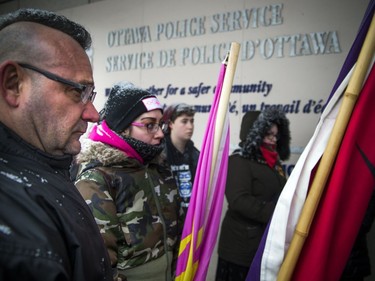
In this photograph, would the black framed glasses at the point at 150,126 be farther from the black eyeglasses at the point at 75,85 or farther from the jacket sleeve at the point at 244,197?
the jacket sleeve at the point at 244,197

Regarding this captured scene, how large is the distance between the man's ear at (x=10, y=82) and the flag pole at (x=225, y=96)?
3.01 feet

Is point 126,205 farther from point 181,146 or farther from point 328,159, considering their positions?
point 181,146

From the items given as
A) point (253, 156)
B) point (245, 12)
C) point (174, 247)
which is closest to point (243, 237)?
point (253, 156)

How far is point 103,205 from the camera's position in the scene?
1383 mm

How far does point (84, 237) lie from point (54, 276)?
0.17m

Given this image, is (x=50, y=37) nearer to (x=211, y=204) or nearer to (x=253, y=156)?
(x=211, y=204)

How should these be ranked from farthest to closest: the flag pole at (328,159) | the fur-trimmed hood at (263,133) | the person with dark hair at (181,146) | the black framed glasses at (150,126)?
1. the person with dark hair at (181,146)
2. the fur-trimmed hood at (263,133)
3. the black framed glasses at (150,126)
4. the flag pole at (328,159)

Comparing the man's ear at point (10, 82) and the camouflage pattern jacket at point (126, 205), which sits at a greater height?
the man's ear at point (10, 82)

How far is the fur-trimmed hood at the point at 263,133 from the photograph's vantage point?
2420mm

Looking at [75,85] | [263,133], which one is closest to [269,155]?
[263,133]

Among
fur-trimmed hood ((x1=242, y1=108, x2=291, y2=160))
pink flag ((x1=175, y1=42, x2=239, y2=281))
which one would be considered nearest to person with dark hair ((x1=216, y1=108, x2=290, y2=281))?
fur-trimmed hood ((x1=242, y1=108, x2=291, y2=160))

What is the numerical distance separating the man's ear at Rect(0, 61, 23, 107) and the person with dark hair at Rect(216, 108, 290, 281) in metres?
1.80

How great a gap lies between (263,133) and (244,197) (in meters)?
0.56

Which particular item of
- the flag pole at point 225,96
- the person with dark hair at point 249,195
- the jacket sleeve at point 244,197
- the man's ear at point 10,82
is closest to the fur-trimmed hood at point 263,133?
the person with dark hair at point 249,195
